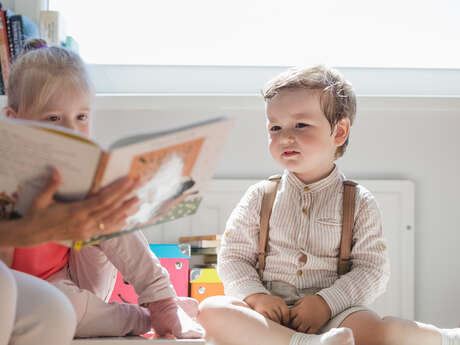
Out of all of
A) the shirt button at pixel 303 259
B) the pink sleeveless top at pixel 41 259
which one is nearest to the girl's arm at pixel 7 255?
the pink sleeveless top at pixel 41 259

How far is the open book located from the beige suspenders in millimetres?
433

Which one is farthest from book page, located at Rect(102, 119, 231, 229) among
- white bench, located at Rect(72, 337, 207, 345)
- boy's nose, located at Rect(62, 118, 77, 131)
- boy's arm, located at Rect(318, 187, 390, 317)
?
boy's arm, located at Rect(318, 187, 390, 317)

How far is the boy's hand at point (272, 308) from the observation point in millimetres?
1057

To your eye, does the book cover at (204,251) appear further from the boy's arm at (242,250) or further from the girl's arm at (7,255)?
the girl's arm at (7,255)

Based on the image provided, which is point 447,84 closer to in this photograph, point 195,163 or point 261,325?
point 261,325

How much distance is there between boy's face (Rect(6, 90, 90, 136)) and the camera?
100 centimetres

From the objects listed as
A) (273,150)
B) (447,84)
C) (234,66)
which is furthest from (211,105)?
(447,84)

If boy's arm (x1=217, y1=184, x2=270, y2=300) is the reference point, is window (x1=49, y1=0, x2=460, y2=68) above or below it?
Answer: above

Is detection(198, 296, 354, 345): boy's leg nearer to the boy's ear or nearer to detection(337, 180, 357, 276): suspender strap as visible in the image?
detection(337, 180, 357, 276): suspender strap

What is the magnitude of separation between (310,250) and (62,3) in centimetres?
124

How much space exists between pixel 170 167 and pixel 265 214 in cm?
50

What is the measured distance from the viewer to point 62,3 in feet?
5.93

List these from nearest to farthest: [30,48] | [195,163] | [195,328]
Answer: [195,163] < [195,328] < [30,48]

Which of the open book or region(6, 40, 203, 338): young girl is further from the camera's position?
region(6, 40, 203, 338): young girl
